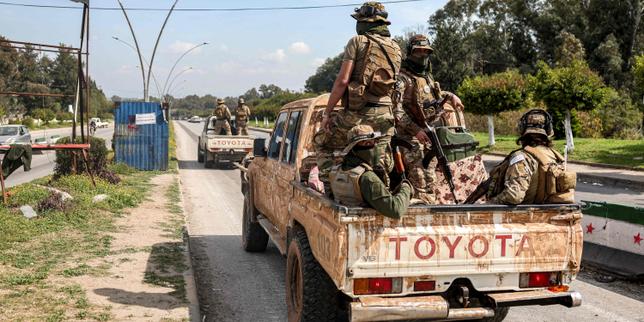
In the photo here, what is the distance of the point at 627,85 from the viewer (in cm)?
4503

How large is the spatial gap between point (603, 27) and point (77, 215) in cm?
4755

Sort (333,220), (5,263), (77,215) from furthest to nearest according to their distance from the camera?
Result: 1. (77,215)
2. (5,263)
3. (333,220)

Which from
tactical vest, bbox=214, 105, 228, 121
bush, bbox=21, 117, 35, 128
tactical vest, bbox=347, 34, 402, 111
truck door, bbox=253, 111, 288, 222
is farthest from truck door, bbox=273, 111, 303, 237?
bush, bbox=21, 117, 35, 128

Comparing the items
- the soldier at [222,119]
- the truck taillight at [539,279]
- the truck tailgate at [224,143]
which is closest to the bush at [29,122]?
the soldier at [222,119]

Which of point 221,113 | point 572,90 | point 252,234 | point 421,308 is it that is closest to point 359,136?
point 421,308

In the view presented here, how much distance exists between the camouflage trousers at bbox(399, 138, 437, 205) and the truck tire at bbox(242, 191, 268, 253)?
289cm

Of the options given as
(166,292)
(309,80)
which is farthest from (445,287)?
(309,80)

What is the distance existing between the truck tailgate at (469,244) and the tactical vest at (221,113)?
58.5ft

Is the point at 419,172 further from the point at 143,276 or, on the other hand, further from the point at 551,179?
the point at 143,276

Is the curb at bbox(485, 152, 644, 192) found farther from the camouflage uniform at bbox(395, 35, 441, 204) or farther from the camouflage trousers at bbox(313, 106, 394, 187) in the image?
the camouflage trousers at bbox(313, 106, 394, 187)

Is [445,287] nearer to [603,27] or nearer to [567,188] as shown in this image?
[567,188]

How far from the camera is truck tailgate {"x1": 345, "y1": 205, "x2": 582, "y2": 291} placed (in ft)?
13.1

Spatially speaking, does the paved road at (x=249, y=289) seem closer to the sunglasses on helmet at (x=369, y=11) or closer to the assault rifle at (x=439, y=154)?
the assault rifle at (x=439, y=154)

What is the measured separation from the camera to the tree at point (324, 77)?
102 metres
